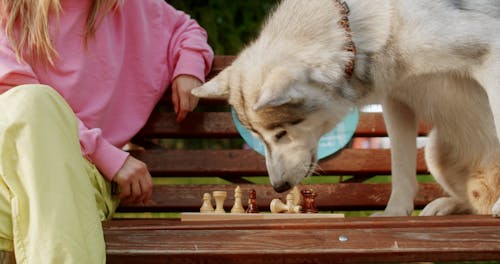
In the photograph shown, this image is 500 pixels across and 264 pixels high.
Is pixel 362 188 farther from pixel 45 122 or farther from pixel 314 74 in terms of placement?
pixel 45 122

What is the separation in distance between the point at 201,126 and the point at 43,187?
1350 mm

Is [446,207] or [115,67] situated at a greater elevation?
[115,67]

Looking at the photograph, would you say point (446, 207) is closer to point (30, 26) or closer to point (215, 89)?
point (215, 89)

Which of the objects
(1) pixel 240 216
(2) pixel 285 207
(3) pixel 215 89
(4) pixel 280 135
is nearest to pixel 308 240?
(1) pixel 240 216

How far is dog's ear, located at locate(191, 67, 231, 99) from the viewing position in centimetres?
273

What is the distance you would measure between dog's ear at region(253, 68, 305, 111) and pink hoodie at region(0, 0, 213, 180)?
18.4 inches

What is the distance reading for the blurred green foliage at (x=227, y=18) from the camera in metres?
5.26

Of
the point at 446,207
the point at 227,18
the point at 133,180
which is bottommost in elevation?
the point at 227,18

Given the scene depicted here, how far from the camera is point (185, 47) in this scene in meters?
2.88

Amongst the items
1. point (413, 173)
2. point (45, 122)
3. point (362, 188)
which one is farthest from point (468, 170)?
point (45, 122)

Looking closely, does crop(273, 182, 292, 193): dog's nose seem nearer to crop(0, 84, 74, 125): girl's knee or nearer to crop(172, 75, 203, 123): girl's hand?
crop(172, 75, 203, 123): girl's hand

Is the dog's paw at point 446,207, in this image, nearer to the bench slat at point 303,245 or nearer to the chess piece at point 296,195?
the chess piece at point 296,195

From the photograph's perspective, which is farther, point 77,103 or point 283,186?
point 283,186

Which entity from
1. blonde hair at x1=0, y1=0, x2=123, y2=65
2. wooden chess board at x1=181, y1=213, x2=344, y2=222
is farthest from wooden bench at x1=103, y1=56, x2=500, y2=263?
blonde hair at x1=0, y1=0, x2=123, y2=65
